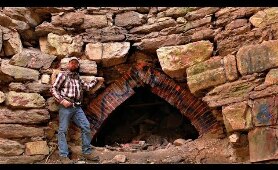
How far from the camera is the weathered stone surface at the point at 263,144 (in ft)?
13.4

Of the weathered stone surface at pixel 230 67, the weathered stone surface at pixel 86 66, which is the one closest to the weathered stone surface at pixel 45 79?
the weathered stone surface at pixel 86 66

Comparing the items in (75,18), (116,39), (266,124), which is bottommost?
(266,124)

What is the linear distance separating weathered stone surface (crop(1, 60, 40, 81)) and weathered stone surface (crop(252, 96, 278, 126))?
297 centimetres

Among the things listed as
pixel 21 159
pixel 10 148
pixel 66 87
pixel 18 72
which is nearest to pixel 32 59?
pixel 18 72

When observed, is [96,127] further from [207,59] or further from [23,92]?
[207,59]

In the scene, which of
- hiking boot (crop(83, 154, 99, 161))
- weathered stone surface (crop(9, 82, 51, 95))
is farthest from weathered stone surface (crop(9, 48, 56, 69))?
hiking boot (crop(83, 154, 99, 161))

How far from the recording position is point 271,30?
14.9 ft

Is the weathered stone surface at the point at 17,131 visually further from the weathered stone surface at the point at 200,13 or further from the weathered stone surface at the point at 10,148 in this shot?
the weathered stone surface at the point at 200,13

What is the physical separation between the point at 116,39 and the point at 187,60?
3.66 ft

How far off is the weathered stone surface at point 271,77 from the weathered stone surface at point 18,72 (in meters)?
3.06

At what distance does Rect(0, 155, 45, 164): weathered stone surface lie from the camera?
4.78m

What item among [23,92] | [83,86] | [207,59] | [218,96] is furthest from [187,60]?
[23,92]

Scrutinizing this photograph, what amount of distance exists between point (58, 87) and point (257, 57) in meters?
2.56

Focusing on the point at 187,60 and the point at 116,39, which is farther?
the point at 116,39
